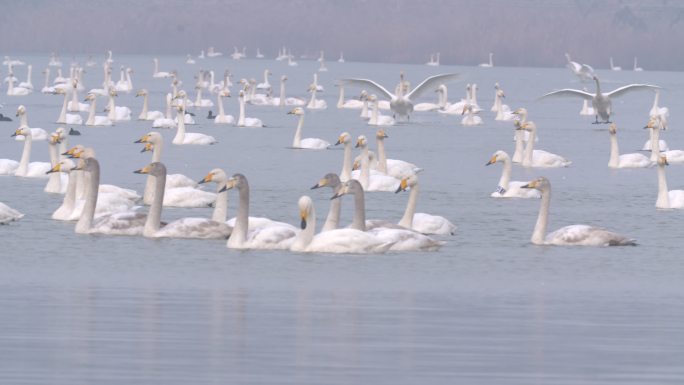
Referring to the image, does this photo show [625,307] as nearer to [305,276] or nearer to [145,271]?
[305,276]

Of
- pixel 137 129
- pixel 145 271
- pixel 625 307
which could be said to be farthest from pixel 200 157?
pixel 625 307

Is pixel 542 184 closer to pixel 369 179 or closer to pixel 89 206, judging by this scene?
pixel 89 206

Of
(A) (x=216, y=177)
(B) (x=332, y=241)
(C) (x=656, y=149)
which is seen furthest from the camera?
(C) (x=656, y=149)

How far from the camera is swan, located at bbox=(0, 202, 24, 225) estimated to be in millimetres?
25609

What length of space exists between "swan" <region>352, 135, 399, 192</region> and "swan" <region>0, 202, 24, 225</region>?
8160 mm

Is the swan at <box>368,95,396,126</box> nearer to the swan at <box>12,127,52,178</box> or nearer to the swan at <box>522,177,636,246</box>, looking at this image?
the swan at <box>12,127,52,178</box>

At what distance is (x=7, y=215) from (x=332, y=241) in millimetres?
5579

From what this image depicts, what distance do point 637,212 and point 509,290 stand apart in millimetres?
10837

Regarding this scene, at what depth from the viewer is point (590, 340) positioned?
16609 mm

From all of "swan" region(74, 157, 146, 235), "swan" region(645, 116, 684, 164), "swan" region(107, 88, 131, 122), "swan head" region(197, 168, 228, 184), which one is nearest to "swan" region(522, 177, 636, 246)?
"swan head" region(197, 168, 228, 184)

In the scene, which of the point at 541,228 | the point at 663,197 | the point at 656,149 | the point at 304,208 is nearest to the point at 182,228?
the point at 304,208

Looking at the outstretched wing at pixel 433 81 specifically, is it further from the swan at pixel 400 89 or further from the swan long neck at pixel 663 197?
the swan long neck at pixel 663 197

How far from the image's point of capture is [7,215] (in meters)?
25.7

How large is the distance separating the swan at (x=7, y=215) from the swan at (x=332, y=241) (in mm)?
5029
